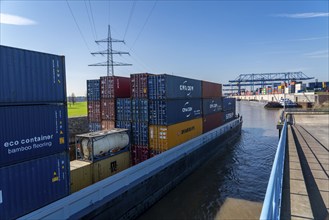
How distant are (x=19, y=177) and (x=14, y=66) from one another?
404 centimetres

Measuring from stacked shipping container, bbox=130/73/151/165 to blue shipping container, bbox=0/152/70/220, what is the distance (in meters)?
7.38

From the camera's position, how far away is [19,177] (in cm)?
796

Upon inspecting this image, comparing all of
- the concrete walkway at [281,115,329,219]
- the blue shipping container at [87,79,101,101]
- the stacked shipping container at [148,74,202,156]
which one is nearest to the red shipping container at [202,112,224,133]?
the stacked shipping container at [148,74,202,156]

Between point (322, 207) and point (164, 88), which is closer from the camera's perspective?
point (322, 207)

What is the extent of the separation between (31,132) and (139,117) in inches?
359

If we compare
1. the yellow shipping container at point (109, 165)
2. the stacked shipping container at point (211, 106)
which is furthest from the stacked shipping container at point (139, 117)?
the stacked shipping container at point (211, 106)

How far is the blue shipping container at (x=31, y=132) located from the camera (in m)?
7.68

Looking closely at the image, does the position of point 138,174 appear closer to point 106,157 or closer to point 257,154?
point 106,157

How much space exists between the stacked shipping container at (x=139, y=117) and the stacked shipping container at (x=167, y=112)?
0.38 m

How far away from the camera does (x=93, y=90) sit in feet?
61.0

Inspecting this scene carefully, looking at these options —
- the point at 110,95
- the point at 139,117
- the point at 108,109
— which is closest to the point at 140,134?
the point at 139,117

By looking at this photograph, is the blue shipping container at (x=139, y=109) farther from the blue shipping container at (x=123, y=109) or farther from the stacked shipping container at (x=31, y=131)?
the stacked shipping container at (x=31, y=131)

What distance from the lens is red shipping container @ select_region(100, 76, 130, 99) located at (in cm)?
1773

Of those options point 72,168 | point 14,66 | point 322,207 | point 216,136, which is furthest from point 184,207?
point 216,136
